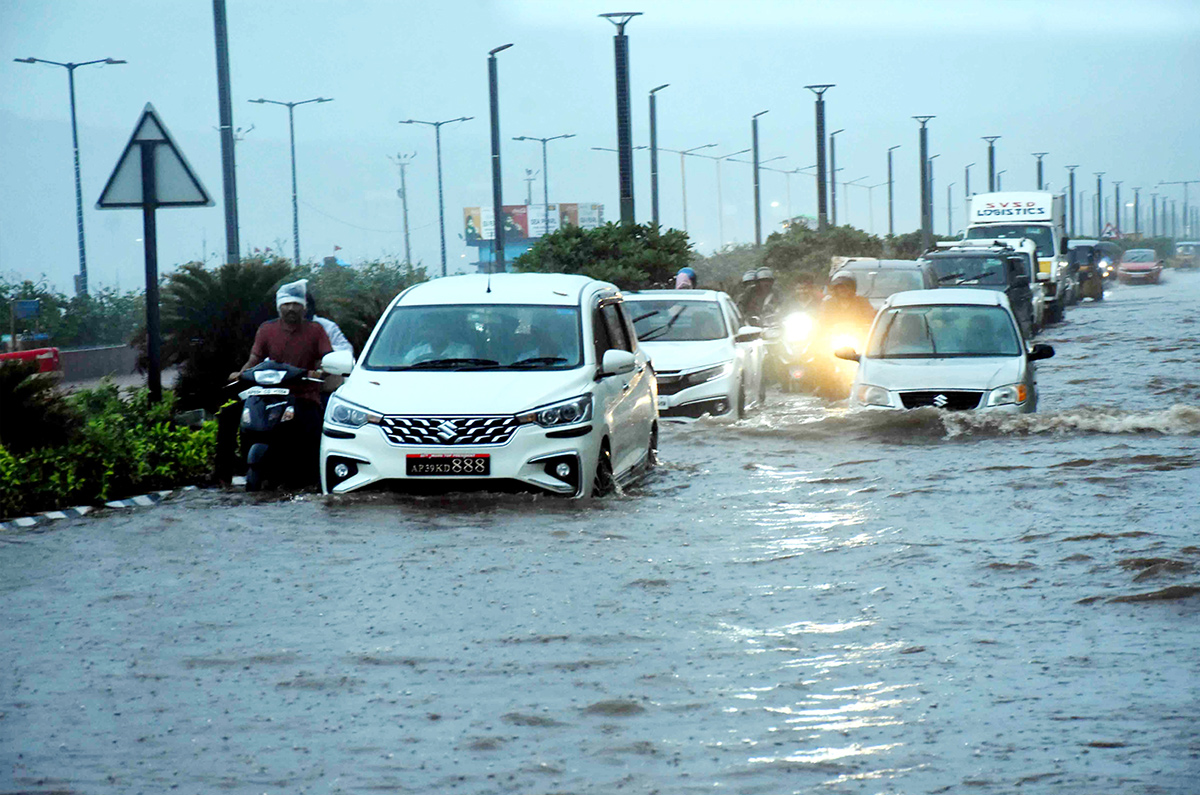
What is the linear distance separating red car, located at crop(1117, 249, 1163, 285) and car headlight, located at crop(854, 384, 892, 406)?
68.8 m

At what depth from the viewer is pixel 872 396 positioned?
16391 mm

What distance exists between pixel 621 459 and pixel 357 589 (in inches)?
141

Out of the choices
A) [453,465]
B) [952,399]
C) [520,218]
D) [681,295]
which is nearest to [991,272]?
[681,295]

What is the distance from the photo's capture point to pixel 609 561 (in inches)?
377

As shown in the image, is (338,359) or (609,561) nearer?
(609,561)

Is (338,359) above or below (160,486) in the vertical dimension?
above

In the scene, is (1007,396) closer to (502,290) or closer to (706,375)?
(706,375)

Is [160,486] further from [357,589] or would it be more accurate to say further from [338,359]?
[357,589]

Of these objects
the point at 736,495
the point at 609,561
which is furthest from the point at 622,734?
the point at 736,495

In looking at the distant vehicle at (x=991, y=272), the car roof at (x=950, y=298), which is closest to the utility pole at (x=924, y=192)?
the distant vehicle at (x=991, y=272)

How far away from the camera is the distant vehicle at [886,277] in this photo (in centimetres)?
2642

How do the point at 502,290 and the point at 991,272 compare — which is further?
the point at 991,272

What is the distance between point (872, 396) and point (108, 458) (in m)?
7.11

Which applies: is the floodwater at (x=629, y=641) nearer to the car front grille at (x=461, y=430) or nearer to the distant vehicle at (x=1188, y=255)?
the car front grille at (x=461, y=430)
